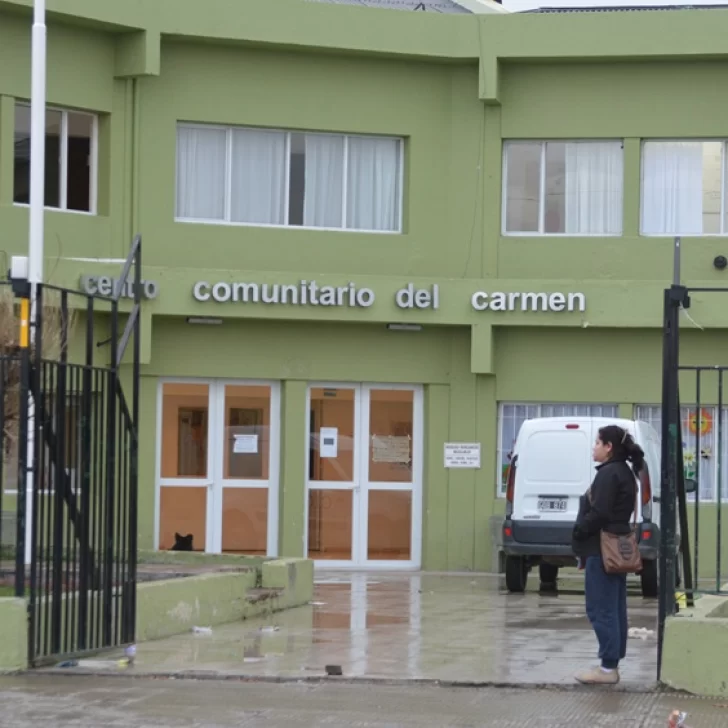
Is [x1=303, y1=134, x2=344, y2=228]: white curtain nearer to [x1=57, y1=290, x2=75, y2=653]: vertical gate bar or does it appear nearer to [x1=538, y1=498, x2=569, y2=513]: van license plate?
[x1=538, y1=498, x2=569, y2=513]: van license plate

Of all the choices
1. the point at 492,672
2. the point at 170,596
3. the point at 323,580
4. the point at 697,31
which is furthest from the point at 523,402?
the point at 492,672

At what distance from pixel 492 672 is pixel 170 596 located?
11.5 ft

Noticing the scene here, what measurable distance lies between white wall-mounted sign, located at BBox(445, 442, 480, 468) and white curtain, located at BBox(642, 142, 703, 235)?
4168 millimetres

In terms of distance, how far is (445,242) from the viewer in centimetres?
2414

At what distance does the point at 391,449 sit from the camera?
79.9ft

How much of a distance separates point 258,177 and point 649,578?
907 centimetres

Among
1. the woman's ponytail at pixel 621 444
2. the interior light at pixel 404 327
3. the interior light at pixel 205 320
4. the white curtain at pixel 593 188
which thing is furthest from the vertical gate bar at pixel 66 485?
the white curtain at pixel 593 188

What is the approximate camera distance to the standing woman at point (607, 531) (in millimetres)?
10641

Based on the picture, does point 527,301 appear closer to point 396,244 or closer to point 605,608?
point 396,244

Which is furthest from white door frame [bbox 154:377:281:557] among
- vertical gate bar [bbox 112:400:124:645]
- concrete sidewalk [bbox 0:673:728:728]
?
concrete sidewalk [bbox 0:673:728:728]

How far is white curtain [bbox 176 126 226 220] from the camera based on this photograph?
23656mm

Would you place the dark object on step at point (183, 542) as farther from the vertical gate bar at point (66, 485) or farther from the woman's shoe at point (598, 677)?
the woman's shoe at point (598, 677)

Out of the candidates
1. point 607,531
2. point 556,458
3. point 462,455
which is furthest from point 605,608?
point 462,455

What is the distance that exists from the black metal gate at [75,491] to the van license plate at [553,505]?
7742mm
